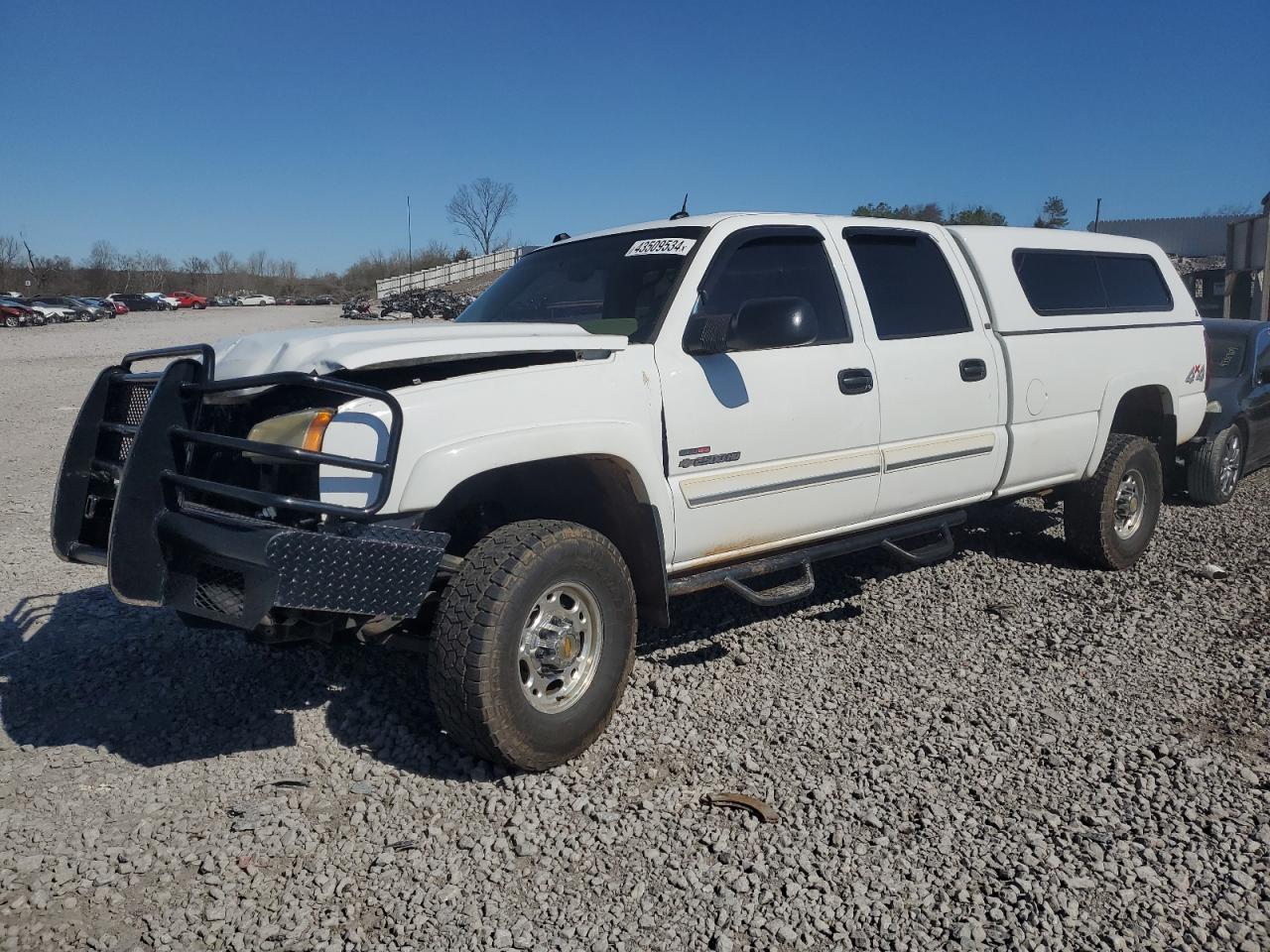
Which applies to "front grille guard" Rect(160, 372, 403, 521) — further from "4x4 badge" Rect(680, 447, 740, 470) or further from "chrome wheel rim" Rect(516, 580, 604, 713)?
"4x4 badge" Rect(680, 447, 740, 470)

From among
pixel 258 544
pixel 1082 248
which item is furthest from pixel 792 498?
pixel 1082 248

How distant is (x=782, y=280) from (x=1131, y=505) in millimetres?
3247

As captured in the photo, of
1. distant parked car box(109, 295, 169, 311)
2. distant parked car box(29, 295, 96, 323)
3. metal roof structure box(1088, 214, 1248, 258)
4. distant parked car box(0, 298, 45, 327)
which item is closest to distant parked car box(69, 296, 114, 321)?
distant parked car box(29, 295, 96, 323)

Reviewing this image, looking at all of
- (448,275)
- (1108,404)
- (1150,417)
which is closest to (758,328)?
(1108,404)

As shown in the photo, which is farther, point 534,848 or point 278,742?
point 278,742

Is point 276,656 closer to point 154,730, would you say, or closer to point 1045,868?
point 154,730

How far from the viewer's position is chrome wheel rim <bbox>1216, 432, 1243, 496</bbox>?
8.02 meters

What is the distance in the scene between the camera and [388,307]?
44188 millimetres

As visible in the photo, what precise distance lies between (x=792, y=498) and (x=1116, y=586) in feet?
8.67

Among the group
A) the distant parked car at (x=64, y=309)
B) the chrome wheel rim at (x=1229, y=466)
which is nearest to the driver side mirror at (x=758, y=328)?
the chrome wheel rim at (x=1229, y=466)

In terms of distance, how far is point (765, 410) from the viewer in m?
4.14

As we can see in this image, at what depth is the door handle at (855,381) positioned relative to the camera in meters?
4.43

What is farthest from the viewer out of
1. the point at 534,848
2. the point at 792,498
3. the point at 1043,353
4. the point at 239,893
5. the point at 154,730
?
the point at 1043,353

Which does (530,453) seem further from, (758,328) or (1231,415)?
(1231,415)
